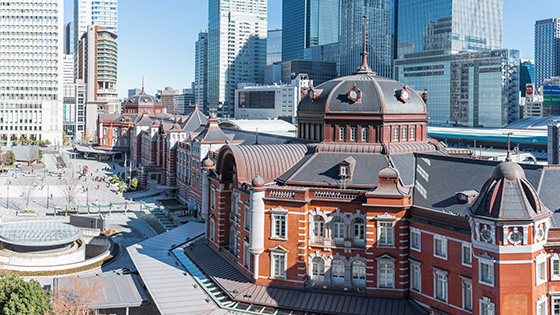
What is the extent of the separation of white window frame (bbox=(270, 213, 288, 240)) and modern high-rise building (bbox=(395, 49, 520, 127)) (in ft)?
405

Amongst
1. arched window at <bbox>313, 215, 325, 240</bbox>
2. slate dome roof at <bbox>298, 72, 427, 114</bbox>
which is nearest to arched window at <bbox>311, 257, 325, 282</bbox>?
arched window at <bbox>313, 215, 325, 240</bbox>

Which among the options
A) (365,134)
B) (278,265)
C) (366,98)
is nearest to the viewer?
(278,265)

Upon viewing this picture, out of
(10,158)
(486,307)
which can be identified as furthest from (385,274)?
(10,158)

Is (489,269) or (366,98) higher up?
(366,98)

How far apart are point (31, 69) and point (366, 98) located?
16275 cm

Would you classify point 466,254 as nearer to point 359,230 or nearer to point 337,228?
point 359,230

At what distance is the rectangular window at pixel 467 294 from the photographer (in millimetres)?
37344

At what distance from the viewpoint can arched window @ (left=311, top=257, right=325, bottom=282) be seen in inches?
1759

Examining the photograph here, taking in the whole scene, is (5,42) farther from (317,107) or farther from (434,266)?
(434,266)

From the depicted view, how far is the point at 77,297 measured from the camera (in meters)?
43.2

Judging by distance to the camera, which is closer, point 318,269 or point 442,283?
point 442,283

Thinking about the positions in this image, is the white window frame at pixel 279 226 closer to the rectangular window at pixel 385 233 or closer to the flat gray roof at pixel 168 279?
the flat gray roof at pixel 168 279

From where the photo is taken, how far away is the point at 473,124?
6339 inches

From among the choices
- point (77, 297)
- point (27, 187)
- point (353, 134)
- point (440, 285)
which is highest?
point (353, 134)
